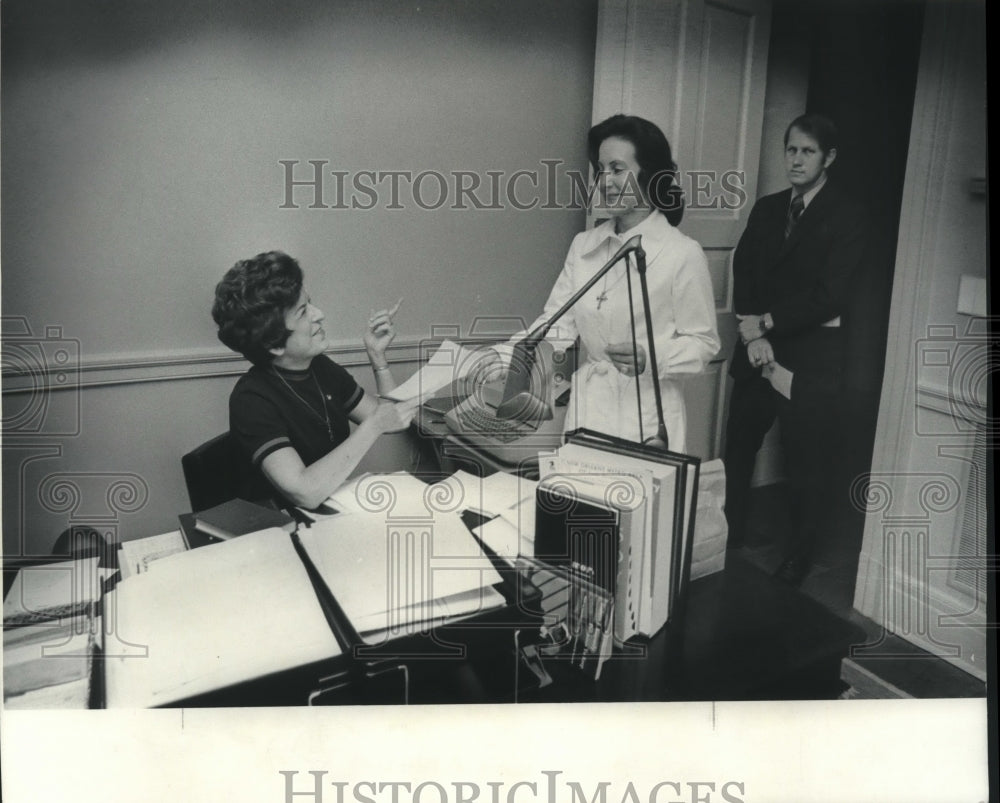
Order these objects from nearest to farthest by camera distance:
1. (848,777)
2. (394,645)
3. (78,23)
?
(78,23) → (394,645) → (848,777)

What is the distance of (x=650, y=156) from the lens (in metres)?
1.83

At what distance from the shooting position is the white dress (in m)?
1.84

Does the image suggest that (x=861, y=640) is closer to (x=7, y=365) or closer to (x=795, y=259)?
(x=795, y=259)

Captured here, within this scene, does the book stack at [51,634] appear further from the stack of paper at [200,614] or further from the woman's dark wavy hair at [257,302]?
the woman's dark wavy hair at [257,302]

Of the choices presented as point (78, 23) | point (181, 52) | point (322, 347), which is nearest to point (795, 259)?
point (322, 347)

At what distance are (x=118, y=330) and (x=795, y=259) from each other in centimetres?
151

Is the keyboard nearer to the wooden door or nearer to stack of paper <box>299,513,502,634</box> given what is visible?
stack of paper <box>299,513,502,634</box>

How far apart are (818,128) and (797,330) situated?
458 mm

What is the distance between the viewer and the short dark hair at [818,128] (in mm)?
1851

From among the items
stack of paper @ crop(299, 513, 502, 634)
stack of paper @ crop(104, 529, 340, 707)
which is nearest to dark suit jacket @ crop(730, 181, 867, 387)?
stack of paper @ crop(299, 513, 502, 634)

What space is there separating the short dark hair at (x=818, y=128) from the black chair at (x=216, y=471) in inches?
55.7

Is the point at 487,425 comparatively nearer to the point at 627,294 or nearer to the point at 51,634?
the point at 627,294

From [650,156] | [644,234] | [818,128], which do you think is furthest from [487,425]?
[818,128]

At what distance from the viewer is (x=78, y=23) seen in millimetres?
1667
